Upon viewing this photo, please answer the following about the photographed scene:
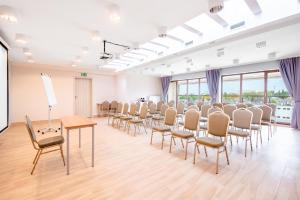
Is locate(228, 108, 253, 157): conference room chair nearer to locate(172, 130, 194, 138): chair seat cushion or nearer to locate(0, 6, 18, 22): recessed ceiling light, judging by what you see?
locate(172, 130, 194, 138): chair seat cushion

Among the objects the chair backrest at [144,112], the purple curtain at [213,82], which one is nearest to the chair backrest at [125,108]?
the chair backrest at [144,112]

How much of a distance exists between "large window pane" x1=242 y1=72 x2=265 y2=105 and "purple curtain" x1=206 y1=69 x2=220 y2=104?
1.25m

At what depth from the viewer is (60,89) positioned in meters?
7.83

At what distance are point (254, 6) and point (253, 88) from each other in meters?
5.69

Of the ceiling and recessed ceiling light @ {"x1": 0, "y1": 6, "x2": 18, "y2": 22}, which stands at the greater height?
the ceiling

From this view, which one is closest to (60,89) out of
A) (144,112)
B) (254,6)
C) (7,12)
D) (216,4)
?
(144,112)

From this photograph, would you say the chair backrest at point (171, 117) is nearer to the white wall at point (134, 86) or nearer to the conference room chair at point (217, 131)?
the conference room chair at point (217, 131)

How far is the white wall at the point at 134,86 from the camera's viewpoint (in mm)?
9195

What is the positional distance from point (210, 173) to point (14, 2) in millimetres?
4330

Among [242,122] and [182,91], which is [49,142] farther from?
[182,91]

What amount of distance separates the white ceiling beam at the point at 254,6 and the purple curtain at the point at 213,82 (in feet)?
17.8

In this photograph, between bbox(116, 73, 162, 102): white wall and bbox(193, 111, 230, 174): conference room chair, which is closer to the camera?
bbox(193, 111, 230, 174): conference room chair

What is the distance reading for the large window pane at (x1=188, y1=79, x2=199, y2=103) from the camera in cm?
968

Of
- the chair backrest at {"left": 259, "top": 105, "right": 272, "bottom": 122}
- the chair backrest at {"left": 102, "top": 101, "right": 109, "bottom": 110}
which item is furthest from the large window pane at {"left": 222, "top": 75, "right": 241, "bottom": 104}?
the chair backrest at {"left": 102, "top": 101, "right": 109, "bottom": 110}
